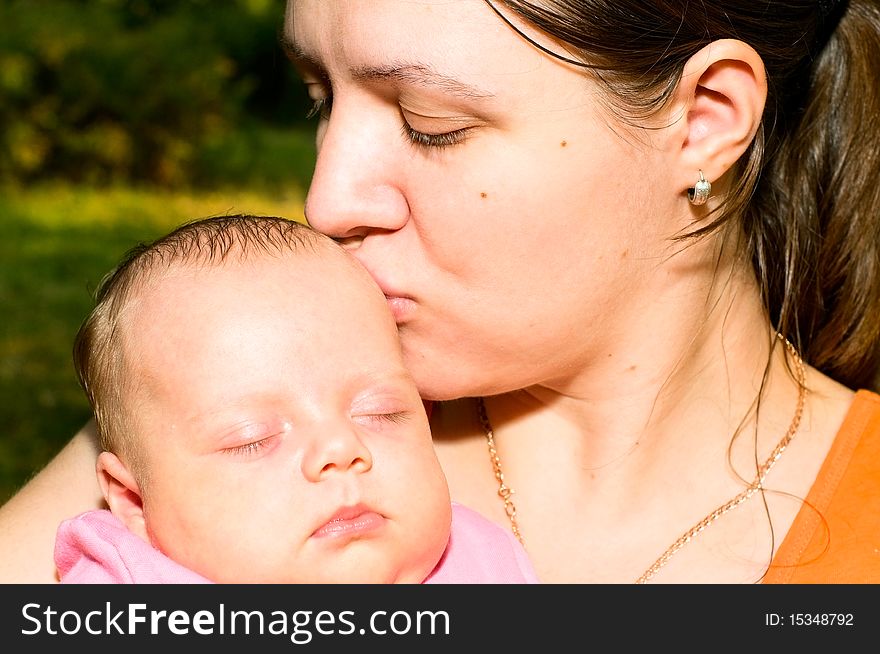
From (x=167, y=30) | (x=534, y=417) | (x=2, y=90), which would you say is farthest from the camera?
(x=167, y=30)

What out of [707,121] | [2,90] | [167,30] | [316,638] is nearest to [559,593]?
[316,638]

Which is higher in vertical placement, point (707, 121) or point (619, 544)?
point (707, 121)

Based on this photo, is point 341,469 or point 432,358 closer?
point 341,469

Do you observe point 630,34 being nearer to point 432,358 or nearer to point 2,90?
point 432,358

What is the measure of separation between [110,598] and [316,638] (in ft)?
1.25

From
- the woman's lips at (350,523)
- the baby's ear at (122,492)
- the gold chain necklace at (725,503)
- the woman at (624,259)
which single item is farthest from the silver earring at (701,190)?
the baby's ear at (122,492)

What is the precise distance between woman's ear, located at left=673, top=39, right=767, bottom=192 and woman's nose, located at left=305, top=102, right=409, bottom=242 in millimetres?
568

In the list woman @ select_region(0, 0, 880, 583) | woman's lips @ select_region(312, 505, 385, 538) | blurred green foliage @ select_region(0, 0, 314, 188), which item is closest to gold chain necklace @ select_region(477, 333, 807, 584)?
woman @ select_region(0, 0, 880, 583)

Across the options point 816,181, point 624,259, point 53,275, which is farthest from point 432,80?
point 53,275

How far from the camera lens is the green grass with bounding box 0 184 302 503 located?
5.59m

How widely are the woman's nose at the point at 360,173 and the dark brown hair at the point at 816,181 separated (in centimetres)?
64

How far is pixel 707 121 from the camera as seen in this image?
7.55 feet

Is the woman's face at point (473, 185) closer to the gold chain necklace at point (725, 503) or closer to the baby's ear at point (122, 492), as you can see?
the gold chain necklace at point (725, 503)

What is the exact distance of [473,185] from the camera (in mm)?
2129
